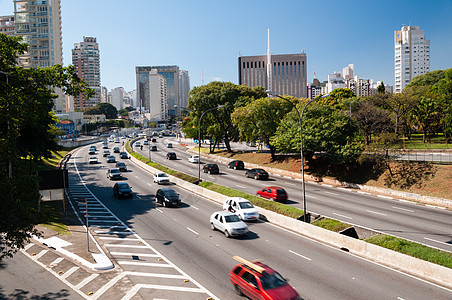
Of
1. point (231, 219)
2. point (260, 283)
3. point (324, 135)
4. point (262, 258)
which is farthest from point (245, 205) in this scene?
point (324, 135)

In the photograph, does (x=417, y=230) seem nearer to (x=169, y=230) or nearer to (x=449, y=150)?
(x=169, y=230)

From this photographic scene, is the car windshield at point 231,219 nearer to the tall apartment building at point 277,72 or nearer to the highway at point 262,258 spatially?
the highway at point 262,258

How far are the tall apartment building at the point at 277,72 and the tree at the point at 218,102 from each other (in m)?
119

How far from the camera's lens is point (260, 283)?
481 inches

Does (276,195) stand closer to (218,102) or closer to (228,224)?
(228,224)

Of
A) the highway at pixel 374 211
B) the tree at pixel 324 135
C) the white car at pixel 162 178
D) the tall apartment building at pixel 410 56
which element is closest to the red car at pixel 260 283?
the highway at pixel 374 211

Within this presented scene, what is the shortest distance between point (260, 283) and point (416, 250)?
31.2 ft

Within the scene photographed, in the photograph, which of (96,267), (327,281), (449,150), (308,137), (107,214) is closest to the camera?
(327,281)

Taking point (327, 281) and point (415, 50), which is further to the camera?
point (415, 50)

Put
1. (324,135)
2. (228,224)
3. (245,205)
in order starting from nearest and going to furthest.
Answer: (228,224) < (245,205) < (324,135)

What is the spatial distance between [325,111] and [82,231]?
34791 mm

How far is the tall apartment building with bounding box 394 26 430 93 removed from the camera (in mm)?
186375

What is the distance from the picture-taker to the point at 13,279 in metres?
15.3

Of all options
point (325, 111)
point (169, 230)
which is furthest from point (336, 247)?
point (325, 111)
